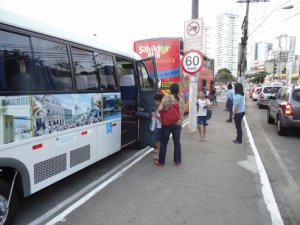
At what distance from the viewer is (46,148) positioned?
3.80m

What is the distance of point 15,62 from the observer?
339 cm

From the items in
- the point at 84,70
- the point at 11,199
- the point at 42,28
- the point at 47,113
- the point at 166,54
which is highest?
the point at 166,54

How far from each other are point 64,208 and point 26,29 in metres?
2.51

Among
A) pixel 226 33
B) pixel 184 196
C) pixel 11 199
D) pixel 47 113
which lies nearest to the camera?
pixel 11 199

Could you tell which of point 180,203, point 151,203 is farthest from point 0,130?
point 180,203

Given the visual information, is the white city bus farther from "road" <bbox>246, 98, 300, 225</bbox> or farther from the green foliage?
the green foliage

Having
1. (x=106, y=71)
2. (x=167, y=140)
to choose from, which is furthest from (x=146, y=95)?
(x=106, y=71)

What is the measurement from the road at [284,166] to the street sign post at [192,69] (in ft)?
7.55

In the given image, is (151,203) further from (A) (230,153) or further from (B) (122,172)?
(A) (230,153)

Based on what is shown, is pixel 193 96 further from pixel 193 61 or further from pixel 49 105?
pixel 49 105

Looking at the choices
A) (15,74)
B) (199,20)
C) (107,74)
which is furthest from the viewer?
(199,20)

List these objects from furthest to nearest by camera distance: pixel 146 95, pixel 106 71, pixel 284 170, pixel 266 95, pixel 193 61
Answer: pixel 266 95 → pixel 193 61 → pixel 146 95 → pixel 284 170 → pixel 106 71

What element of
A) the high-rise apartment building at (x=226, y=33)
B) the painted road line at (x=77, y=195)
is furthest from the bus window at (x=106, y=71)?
the high-rise apartment building at (x=226, y=33)

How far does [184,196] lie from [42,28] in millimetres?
3317
